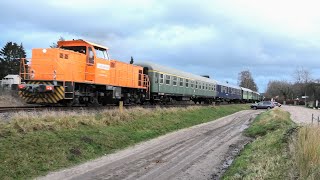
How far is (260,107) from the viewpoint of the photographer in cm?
6231

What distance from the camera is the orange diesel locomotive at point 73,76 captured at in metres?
19.4

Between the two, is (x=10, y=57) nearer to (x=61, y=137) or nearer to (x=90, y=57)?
(x=90, y=57)

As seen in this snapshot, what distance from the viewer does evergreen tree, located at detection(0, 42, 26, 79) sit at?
7888 cm

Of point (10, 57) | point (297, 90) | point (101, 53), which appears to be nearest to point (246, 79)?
point (297, 90)

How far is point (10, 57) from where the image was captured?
83375mm

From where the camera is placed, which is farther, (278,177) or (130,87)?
(130,87)

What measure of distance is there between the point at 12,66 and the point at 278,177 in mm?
79930

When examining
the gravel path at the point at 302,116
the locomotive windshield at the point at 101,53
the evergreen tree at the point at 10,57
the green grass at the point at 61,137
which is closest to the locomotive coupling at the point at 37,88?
the green grass at the point at 61,137

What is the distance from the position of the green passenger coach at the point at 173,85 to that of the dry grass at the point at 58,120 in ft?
39.2

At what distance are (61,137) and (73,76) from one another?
7.46 metres

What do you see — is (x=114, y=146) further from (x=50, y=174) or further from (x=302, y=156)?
(x=302, y=156)

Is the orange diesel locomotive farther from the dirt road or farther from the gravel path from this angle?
the gravel path

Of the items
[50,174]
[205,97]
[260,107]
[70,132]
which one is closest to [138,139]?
[70,132]

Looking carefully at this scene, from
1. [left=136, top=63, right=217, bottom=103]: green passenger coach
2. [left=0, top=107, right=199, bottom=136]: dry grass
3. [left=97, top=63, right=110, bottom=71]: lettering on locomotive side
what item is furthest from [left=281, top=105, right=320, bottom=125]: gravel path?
[left=97, top=63, right=110, bottom=71]: lettering on locomotive side
